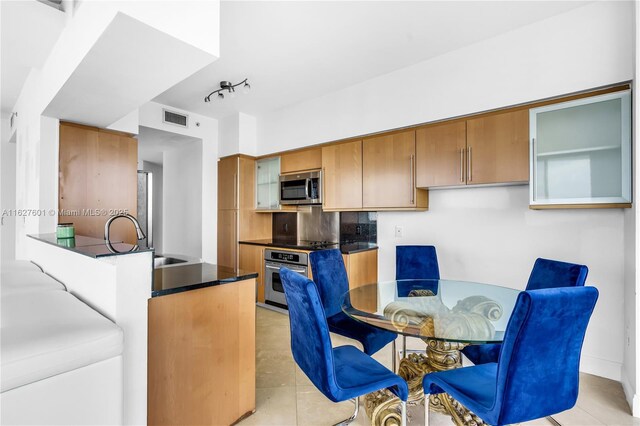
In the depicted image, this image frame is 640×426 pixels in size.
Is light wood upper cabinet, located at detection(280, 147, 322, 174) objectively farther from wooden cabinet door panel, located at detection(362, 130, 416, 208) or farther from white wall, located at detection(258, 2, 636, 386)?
wooden cabinet door panel, located at detection(362, 130, 416, 208)

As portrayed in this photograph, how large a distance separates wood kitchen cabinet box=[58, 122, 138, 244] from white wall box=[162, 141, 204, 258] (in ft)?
3.72

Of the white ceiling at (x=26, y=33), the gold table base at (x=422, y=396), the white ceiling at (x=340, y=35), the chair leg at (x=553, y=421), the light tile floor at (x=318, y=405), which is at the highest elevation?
the white ceiling at (x=340, y=35)

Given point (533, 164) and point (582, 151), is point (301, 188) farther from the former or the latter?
point (582, 151)

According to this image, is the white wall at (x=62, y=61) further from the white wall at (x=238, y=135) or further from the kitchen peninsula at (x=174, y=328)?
the white wall at (x=238, y=135)

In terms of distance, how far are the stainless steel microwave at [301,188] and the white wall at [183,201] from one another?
4.45 feet

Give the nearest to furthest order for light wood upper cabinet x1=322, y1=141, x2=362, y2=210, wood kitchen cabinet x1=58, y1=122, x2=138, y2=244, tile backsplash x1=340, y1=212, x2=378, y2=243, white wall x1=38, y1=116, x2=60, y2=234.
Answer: white wall x1=38, y1=116, x2=60, y2=234
wood kitchen cabinet x1=58, y1=122, x2=138, y2=244
light wood upper cabinet x1=322, y1=141, x2=362, y2=210
tile backsplash x1=340, y1=212, x2=378, y2=243

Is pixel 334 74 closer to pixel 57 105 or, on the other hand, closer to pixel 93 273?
pixel 57 105

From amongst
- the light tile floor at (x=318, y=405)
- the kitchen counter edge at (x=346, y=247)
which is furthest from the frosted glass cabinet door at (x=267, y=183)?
the light tile floor at (x=318, y=405)

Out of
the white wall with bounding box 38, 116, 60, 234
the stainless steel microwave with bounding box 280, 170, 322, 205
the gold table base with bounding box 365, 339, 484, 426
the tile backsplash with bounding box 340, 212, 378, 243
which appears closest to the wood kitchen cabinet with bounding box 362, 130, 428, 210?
the tile backsplash with bounding box 340, 212, 378, 243

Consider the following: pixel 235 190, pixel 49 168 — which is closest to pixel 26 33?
pixel 49 168

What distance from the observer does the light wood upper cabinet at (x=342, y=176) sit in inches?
136

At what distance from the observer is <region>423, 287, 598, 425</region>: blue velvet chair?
3.57 ft

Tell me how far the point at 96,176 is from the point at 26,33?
1344 millimetres

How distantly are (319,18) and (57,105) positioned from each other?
2166mm
